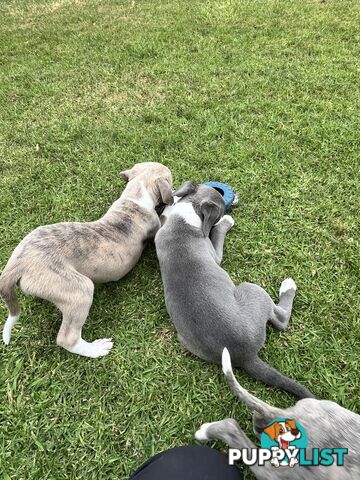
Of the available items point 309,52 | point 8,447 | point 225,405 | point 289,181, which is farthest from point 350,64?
point 8,447

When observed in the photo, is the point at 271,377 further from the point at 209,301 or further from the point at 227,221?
the point at 227,221

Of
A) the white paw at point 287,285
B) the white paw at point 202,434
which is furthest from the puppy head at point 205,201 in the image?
the white paw at point 202,434

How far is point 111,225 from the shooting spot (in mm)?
3383

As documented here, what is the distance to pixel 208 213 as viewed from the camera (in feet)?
11.4

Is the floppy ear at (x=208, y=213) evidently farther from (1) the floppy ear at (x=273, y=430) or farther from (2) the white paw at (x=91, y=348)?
(1) the floppy ear at (x=273, y=430)

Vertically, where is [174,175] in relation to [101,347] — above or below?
above

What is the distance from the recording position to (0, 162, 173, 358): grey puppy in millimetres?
2840

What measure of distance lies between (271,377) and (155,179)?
1.98 metres

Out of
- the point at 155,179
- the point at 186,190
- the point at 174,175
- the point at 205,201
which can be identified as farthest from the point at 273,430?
the point at 174,175

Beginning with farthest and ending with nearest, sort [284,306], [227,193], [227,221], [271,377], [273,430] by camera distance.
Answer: [227,193]
[227,221]
[284,306]
[271,377]
[273,430]

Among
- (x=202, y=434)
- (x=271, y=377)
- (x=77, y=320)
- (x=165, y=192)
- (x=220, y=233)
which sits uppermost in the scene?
(x=165, y=192)

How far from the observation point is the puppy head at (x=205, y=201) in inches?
136

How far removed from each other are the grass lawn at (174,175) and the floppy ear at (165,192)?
1.70 ft

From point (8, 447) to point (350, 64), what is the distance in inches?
229
